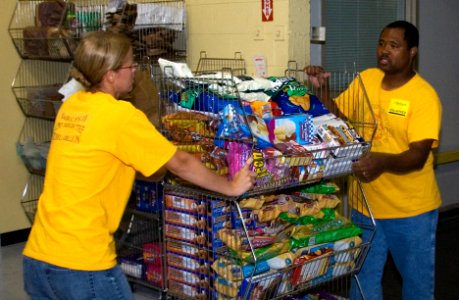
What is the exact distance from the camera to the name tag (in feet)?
9.65

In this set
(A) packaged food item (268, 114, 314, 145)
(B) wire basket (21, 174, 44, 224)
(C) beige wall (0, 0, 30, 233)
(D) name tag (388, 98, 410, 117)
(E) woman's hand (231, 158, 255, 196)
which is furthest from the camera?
(B) wire basket (21, 174, 44, 224)

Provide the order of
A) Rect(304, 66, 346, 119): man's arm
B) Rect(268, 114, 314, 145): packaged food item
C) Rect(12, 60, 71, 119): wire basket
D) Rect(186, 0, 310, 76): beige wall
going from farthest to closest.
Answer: Rect(12, 60, 71, 119): wire basket < Rect(186, 0, 310, 76): beige wall < Rect(304, 66, 346, 119): man's arm < Rect(268, 114, 314, 145): packaged food item

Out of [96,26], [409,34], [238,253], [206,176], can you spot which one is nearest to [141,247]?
[238,253]

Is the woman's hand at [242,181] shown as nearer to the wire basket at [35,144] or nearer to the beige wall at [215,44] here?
the beige wall at [215,44]

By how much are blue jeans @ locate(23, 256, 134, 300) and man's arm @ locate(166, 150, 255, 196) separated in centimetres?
41

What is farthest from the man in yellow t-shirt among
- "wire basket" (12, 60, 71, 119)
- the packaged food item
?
"wire basket" (12, 60, 71, 119)

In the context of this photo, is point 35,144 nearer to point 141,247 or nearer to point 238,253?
point 141,247

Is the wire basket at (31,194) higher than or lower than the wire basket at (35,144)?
lower

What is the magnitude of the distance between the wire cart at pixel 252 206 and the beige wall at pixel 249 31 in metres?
0.86

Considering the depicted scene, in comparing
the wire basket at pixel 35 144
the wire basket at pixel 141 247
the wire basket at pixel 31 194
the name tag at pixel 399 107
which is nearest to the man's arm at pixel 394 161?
the name tag at pixel 399 107

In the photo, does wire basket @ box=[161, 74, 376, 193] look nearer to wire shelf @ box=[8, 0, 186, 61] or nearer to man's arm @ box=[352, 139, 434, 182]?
man's arm @ box=[352, 139, 434, 182]

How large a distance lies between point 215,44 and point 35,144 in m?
1.62

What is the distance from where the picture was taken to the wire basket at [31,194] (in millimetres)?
5047

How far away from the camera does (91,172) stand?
2.25m
